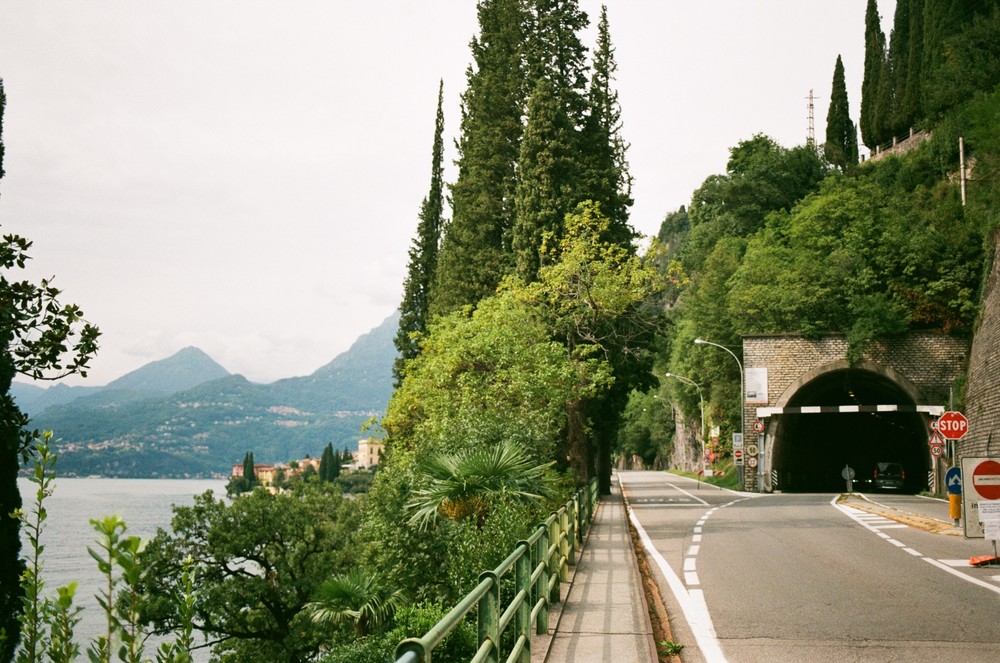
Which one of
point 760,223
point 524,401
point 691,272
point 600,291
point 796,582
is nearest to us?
point 796,582

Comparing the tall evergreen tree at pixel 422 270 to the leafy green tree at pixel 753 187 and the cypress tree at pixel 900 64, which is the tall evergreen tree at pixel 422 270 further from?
the cypress tree at pixel 900 64

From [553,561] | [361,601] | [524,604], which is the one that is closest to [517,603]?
[524,604]

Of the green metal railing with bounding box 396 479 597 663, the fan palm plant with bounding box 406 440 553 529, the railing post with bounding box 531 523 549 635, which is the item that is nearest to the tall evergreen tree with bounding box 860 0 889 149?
the fan palm plant with bounding box 406 440 553 529

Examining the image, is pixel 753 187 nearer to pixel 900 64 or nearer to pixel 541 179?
pixel 900 64

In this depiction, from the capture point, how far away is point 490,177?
39.8 m

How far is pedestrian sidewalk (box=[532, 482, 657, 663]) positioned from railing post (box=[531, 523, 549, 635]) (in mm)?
136

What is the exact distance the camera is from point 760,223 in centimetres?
7331

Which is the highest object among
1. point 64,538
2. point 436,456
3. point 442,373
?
point 442,373

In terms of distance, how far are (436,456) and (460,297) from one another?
24.2 m

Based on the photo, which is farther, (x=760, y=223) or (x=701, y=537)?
(x=760, y=223)

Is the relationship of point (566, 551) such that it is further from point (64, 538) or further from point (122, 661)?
point (64, 538)

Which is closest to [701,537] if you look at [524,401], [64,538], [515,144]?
[524,401]

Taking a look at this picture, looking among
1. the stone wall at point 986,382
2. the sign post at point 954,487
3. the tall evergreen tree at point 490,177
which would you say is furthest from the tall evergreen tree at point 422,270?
the sign post at point 954,487

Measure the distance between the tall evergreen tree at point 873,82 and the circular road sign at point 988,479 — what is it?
6663 cm
